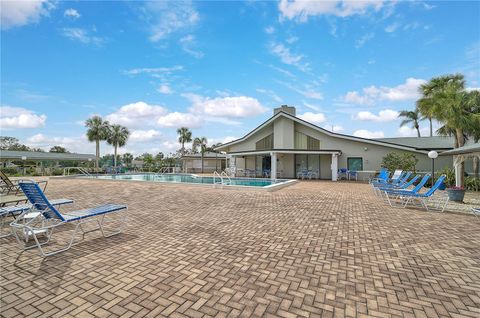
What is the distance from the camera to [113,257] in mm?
3766

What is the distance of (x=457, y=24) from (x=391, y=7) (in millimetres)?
3193

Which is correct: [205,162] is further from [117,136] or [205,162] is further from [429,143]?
[429,143]

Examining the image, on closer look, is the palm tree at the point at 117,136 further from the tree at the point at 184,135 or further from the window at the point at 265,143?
the window at the point at 265,143

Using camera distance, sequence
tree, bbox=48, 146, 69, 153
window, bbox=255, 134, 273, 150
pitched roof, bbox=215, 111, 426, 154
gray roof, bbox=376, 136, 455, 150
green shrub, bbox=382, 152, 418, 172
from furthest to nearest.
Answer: tree, bbox=48, 146, 69, 153 → window, bbox=255, 134, 273, 150 → gray roof, bbox=376, 136, 455, 150 → pitched roof, bbox=215, 111, 426, 154 → green shrub, bbox=382, 152, 418, 172

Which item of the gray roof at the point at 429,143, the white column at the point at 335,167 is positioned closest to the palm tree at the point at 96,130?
the white column at the point at 335,167

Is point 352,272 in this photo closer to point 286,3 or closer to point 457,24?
point 286,3

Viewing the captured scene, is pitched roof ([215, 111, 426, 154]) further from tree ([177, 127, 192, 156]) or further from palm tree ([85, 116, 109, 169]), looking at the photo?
palm tree ([85, 116, 109, 169])

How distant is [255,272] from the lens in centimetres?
326

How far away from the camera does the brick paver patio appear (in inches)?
98.1

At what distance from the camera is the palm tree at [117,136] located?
4122 centimetres

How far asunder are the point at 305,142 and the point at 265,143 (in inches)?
169

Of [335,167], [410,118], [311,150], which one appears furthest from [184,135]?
[410,118]

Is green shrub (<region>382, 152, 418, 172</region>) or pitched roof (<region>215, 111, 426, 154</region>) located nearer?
green shrub (<region>382, 152, 418, 172</region>)

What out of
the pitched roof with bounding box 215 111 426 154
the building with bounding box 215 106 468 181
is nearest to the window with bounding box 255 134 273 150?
the building with bounding box 215 106 468 181
